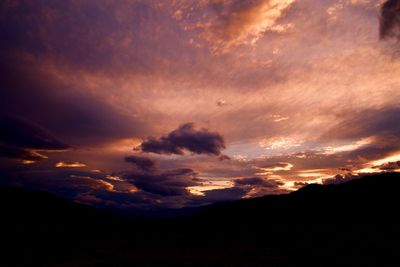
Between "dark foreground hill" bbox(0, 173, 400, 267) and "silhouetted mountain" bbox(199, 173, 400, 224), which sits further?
"silhouetted mountain" bbox(199, 173, 400, 224)

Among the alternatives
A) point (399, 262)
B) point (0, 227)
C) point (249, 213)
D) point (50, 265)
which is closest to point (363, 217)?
point (249, 213)

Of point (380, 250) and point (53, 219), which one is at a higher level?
point (53, 219)

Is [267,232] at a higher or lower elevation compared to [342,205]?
lower

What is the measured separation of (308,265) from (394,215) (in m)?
109

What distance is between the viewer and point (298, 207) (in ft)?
575

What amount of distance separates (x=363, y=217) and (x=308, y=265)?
111 m

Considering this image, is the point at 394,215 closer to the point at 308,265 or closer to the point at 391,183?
the point at 391,183

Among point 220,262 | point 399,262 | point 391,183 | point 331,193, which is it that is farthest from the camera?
point 331,193

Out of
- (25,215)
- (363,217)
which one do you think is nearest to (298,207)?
(363,217)

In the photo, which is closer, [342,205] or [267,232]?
[267,232]

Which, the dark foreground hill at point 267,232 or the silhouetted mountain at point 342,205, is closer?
the dark foreground hill at point 267,232

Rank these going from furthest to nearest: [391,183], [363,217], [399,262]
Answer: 1. [391,183]
2. [363,217]
3. [399,262]

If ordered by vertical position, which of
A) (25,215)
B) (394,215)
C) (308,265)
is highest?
(25,215)

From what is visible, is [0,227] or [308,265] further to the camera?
[0,227]
